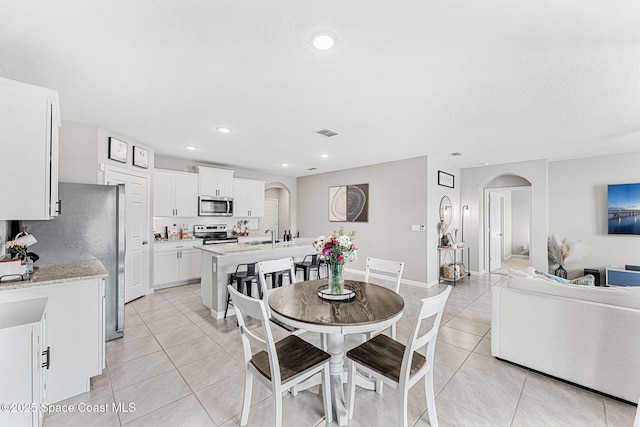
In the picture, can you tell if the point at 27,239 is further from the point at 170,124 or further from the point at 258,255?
the point at 258,255

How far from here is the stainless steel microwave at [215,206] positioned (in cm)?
546

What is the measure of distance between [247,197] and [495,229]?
6.36 metres

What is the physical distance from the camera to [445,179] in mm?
5512

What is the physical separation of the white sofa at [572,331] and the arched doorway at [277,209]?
630cm

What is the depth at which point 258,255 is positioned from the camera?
387 centimetres

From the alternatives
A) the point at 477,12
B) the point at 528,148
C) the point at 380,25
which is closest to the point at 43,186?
the point at 380,25

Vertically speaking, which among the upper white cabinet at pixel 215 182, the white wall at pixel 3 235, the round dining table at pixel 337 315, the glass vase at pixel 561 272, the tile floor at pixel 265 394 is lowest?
the tile floor at pixel 265 394

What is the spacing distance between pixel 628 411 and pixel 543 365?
485 mm

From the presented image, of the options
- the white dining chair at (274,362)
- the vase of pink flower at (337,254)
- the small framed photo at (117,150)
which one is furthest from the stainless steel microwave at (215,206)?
the white dining chair at (274,362)

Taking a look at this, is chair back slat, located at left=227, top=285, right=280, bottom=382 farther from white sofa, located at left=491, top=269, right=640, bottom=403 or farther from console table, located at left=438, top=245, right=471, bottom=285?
console table, located at left=438, top=245, right=471, bottom=285

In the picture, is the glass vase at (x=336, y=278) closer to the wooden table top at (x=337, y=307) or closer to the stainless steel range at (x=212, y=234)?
the wooden table top at (x=337, y=307)

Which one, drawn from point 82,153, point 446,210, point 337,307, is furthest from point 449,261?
point 82,153

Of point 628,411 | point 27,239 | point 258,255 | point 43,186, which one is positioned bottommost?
point 628,411

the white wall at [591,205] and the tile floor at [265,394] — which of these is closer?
the tile floor at [265,394]
